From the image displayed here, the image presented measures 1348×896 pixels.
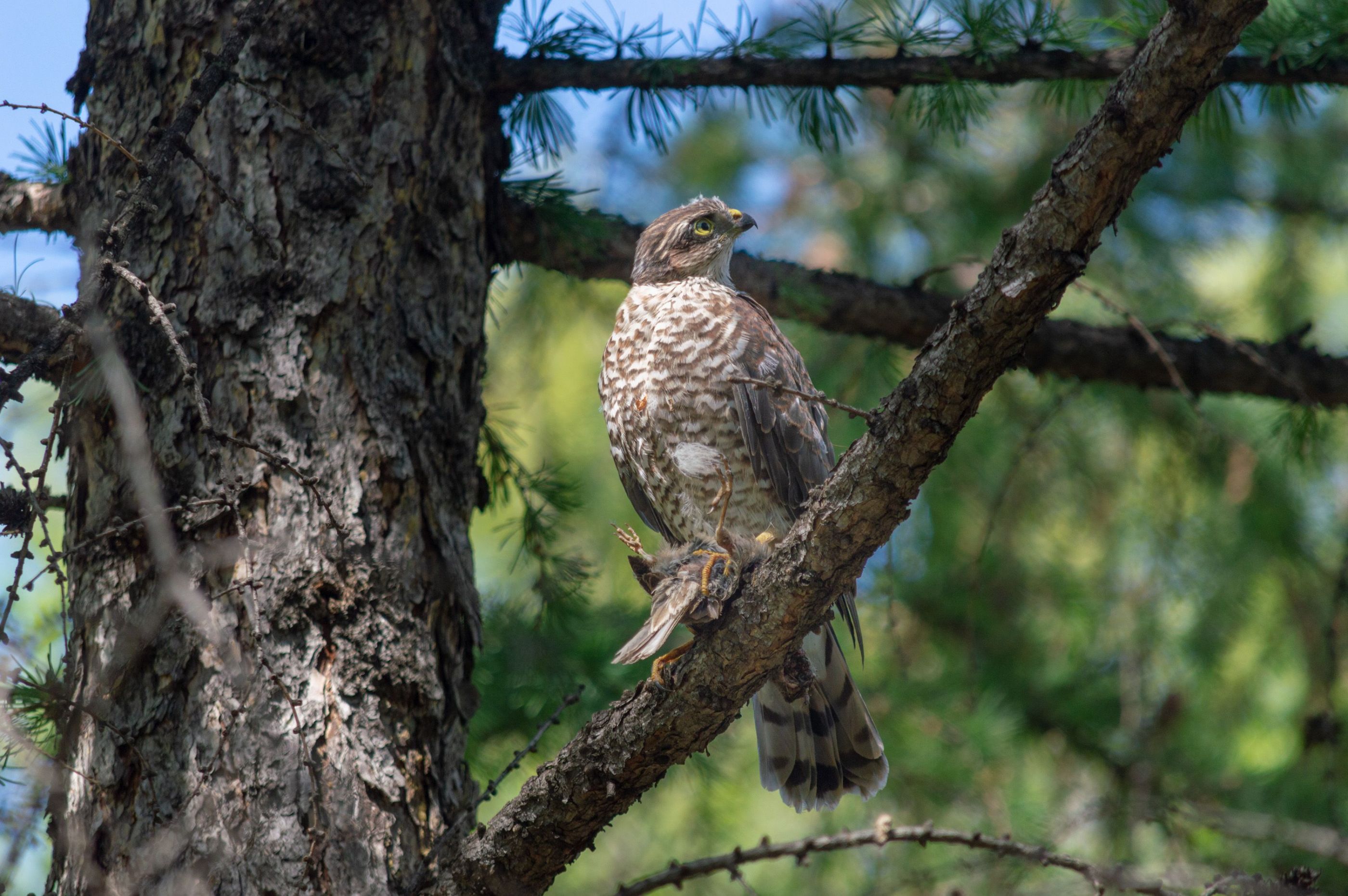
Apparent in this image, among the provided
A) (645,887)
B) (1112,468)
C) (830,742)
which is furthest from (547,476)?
(1112,468)

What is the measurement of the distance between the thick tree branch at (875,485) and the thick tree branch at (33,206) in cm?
200

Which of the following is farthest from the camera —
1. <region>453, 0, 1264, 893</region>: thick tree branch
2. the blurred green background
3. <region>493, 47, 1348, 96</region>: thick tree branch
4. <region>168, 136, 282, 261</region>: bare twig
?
the blurred green background

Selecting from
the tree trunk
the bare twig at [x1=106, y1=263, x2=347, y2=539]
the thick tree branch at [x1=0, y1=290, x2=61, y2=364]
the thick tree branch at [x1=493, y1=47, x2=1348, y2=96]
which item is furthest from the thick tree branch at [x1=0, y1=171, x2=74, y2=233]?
the thick tree branch at [x1=493, y1=47, x2=1348, y2=96]

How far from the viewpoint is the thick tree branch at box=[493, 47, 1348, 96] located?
3125mm

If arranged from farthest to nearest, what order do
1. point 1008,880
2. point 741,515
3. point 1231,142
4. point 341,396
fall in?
point 1231,142 → point 1008,880 → point 741,515 → point 341,396

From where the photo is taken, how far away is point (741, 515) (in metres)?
3.44

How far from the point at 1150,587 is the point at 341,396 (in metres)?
4.58

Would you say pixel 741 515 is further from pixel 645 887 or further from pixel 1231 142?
pixel 1231 142

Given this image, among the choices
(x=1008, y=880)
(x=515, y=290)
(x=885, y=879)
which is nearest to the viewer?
(x=1008, y=880)

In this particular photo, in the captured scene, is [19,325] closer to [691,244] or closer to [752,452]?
[752,452]

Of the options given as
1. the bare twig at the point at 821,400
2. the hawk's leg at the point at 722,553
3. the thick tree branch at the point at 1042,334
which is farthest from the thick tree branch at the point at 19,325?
the bare twig at the point at 821,400

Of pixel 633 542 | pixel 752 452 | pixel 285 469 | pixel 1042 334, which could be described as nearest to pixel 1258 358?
pixel 1042 334

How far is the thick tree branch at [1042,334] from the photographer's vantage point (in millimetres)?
3670

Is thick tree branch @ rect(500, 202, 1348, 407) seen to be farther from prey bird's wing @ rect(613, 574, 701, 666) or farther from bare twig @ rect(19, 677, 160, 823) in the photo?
bare twig @ rect(19, 677, 160, 823)
